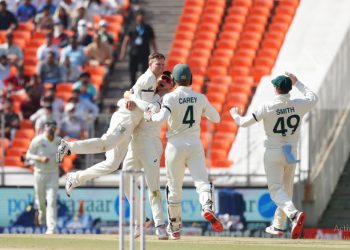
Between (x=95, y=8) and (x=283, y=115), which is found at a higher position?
(x=95, y=8)

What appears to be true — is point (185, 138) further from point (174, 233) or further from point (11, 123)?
point (11, 123)

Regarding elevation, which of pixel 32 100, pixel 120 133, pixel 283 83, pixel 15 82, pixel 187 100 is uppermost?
pixel 15 82

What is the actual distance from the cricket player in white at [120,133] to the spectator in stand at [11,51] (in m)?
12.9

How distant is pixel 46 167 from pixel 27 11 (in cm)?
920

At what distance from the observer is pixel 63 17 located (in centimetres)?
3509

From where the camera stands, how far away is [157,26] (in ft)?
116

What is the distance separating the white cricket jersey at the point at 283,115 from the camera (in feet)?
68.7

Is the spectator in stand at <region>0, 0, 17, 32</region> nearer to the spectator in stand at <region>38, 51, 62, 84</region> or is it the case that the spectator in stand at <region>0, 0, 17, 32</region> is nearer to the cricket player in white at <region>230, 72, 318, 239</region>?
the spectator in stand at <region>38, 51, 62, 84</region>

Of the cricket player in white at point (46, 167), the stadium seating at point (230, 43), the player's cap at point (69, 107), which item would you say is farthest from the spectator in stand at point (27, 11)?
the cricket player in white at point (46, 167)

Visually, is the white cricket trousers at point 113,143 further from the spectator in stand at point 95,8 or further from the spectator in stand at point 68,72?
the spectator in stand at point 95,8

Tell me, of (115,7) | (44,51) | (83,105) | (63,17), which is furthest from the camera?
(115,7)

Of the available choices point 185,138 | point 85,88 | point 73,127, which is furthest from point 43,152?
point 185,138

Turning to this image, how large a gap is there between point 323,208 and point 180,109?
337 inches

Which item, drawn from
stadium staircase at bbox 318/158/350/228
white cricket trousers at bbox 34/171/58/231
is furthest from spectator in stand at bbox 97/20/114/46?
stadium staircase at bbox 318/158/350/228
